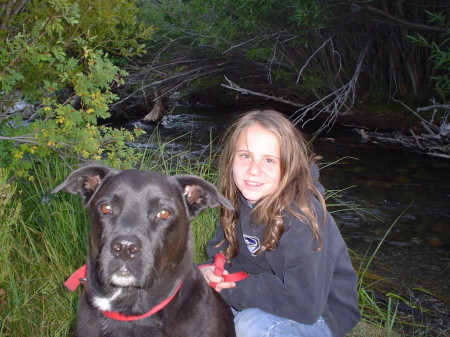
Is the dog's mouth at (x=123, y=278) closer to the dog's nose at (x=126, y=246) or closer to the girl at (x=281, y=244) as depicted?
the dog's nose at (x=126, y=246)

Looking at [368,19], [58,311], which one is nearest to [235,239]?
[58,311]

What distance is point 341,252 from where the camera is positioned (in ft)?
9.98

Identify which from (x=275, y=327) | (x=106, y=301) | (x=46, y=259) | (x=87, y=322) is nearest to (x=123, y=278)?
(x=106, y=301)

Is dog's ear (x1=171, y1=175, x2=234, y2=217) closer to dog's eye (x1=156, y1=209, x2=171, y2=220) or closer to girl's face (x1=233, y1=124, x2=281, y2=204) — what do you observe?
dog's eye (x1=156, y1=209, x2=171, y2=220)

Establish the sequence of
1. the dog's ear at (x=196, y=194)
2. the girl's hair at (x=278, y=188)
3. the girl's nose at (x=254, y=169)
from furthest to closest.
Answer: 1. the girl's nose at (x=254, y=169)
2. the girl's hair at (x=278, y=188)
3. the dog's ear at (x=196, y=194)

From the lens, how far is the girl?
2.75 m

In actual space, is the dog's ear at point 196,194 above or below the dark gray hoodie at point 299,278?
above

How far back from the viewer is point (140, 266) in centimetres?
231

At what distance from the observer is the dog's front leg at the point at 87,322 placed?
240 centimetres

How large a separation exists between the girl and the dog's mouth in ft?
2.54

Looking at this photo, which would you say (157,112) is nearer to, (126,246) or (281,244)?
(281,244)

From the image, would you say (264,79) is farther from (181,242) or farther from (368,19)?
(181,242)

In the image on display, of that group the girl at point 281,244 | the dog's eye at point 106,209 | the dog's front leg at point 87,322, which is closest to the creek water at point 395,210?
the girl at point 281,244

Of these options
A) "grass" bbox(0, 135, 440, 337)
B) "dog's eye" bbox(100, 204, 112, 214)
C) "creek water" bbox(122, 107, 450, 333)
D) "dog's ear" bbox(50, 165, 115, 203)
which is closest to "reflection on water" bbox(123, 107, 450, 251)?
"creek water" bbox(122, 107, 450, 333)
